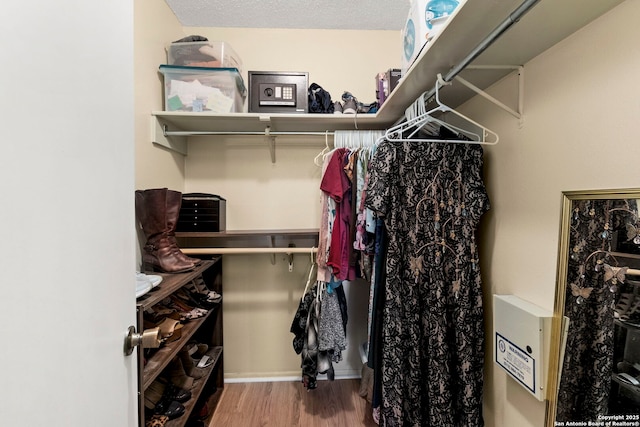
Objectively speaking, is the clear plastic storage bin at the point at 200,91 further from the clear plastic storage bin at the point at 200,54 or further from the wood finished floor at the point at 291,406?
the wood finished floor at the point at 291,406

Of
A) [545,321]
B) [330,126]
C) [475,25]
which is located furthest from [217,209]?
[545,321]

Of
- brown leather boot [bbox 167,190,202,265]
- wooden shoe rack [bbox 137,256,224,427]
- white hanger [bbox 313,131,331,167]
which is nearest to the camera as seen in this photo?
wooden shoe rack [bbox 137,256,224,427]

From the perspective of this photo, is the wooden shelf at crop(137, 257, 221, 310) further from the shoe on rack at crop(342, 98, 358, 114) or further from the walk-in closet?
the shoe on rack at crop(342, 98, 358, 114)

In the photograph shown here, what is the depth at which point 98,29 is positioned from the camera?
1.90 ft

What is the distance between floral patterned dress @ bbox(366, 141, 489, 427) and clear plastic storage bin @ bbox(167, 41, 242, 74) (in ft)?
3.97

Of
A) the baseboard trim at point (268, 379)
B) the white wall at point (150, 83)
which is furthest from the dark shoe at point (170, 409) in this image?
the white wall at point (150, 83)

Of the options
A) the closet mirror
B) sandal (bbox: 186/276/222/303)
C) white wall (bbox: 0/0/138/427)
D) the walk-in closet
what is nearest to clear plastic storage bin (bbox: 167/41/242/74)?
the walk-in closet

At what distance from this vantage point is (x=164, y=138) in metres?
1.64

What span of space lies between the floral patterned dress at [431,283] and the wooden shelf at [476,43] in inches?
10.5

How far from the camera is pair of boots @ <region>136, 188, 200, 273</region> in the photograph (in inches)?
50.5

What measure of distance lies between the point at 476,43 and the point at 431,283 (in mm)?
863

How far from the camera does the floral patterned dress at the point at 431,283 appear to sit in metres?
1.08

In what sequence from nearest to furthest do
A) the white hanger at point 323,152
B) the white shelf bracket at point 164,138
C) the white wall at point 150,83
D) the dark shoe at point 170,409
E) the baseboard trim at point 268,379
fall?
the dark shoe at point 170,409
the white wall at point 150,83
the white shelf bracket at point 164,138
the white hanger at point 323,152
the baseboard trim at point 268,379

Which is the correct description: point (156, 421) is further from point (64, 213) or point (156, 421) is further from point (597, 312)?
point (597, 312)
